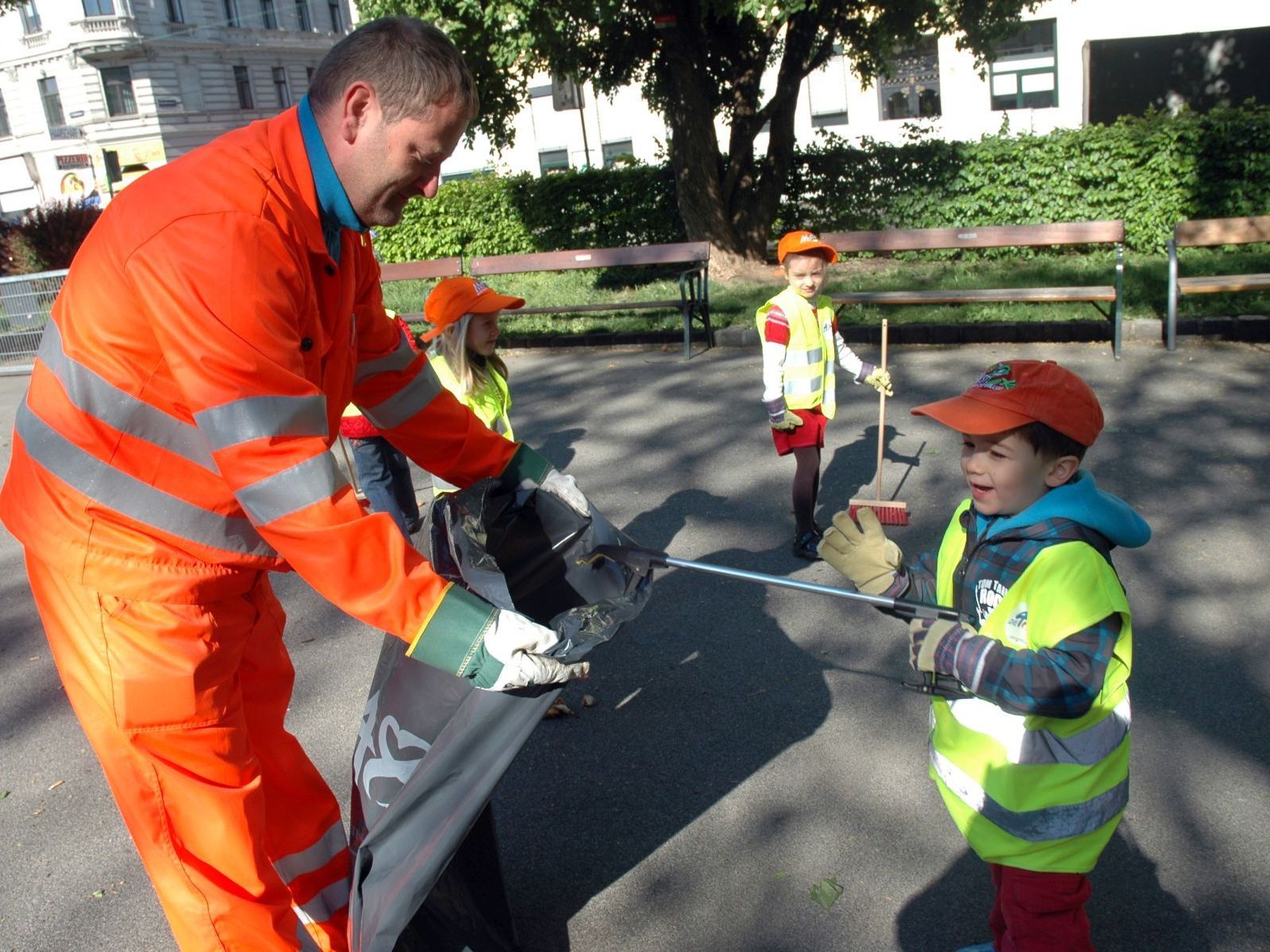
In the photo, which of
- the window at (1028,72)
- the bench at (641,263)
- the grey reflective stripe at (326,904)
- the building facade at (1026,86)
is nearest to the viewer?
the grey reflective stripe at (326,904)

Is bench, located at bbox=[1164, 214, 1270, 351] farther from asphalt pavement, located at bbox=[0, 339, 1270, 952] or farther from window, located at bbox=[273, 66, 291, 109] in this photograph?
window, located at bbox=[273, 66, 291, 109]

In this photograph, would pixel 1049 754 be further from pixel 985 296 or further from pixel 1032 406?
pixel 985 296

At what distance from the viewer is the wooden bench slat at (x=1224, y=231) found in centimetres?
888

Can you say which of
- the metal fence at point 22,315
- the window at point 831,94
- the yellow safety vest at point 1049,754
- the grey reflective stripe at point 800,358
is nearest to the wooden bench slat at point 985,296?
the grey reflective stripe at point 800,358

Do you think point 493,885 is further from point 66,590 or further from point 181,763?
point 66,590

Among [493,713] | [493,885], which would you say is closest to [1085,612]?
[493,713]

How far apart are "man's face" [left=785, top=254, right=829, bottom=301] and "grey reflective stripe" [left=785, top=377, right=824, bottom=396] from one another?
17.1 inches

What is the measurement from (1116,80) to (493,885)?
82.8 feet

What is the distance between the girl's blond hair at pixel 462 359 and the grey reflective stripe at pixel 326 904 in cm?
223

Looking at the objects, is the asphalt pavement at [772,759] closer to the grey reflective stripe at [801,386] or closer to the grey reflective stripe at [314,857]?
the grey reflective stripe at [314,857]

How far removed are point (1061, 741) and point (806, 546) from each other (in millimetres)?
3108

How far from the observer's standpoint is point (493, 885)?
273 cm

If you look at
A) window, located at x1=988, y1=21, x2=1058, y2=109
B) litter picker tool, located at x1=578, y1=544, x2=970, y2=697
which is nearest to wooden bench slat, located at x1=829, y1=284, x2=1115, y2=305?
litter picker tool, located at x1=578, y1=544, x2=970, y2=697

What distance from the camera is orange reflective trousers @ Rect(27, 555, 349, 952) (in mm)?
2086
